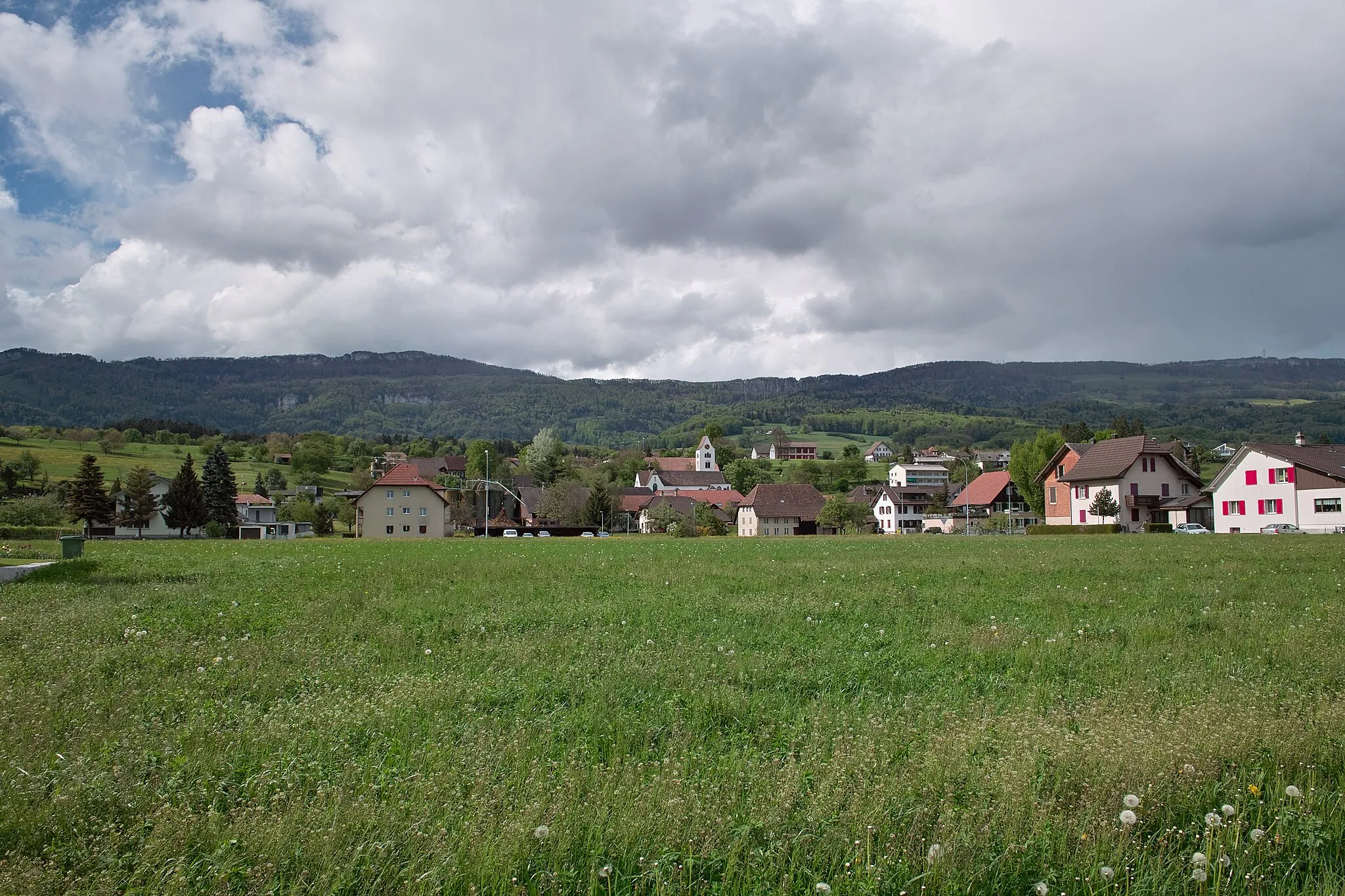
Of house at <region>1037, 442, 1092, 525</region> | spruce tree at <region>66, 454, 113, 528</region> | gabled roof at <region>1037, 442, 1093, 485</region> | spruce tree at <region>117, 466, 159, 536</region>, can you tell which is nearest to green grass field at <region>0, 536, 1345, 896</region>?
house at <region>1037, 442, 1092, 525</region>

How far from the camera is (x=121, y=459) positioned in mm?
137125

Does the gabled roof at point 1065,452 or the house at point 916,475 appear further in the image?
the house at point 916,475

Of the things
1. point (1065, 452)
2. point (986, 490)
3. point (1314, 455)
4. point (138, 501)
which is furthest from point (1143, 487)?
point (138, 501)

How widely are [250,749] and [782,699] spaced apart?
4.42 m

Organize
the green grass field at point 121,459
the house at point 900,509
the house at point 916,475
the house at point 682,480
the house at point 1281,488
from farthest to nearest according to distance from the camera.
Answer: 1. the house at point 682,480
2. the house at point 916,475
3. the house at point 900,509
4. the green grass field at point 121,459
5. the house at point 1281,488

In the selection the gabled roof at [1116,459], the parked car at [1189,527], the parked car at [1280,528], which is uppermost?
the gabled roof at [1116,459]

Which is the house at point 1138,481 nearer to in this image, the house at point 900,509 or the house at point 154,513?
the house at point 900,509

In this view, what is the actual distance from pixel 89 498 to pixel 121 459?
61699 millimetres

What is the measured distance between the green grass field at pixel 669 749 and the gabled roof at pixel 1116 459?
2458 inches

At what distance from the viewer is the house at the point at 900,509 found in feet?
420

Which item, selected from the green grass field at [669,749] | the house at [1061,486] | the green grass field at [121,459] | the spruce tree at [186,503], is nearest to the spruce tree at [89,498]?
the spruce tree at [186,503]

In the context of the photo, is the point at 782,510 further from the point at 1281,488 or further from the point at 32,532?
the point at 32,532

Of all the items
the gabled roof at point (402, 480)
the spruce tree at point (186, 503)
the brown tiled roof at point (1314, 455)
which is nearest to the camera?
the brown tiled roof at point (1314, 455)

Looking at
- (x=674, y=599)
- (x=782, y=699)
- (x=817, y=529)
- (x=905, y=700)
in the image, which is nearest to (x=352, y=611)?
(x=674, y=599)
